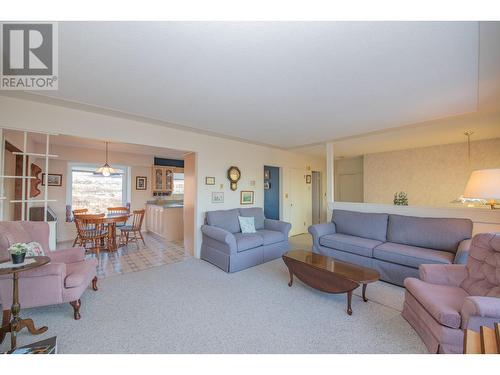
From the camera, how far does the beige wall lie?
434cm

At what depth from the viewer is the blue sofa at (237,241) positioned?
3.29 meters

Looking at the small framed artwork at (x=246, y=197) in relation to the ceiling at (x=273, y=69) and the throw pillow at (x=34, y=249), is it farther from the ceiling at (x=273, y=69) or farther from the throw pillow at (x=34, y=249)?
the throw pillow at (x=34, y=249)

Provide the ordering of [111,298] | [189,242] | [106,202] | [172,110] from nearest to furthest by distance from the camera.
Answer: [111,298]
[172,110]
[189,242]
[106,202]

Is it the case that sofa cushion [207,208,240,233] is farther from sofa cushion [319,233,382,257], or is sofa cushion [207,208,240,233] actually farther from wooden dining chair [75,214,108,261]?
wooden dining chair [75,214,108,261]

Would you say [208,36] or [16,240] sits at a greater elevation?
[208,36]

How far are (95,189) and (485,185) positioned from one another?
734 centimetres

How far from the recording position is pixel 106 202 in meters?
5.82

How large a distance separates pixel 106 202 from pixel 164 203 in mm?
1532

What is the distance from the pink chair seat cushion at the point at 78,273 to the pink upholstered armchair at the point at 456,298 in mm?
3143

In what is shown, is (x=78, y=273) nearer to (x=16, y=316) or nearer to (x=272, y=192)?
(x=16, y=316)

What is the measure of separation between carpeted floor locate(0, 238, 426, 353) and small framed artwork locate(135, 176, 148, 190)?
3621 mm

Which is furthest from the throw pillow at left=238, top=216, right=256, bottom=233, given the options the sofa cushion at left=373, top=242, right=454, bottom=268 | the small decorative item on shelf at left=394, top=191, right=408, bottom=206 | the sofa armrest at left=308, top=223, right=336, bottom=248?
the small decorative item on shelf at left=394, top=191, right=408, bottom=206
